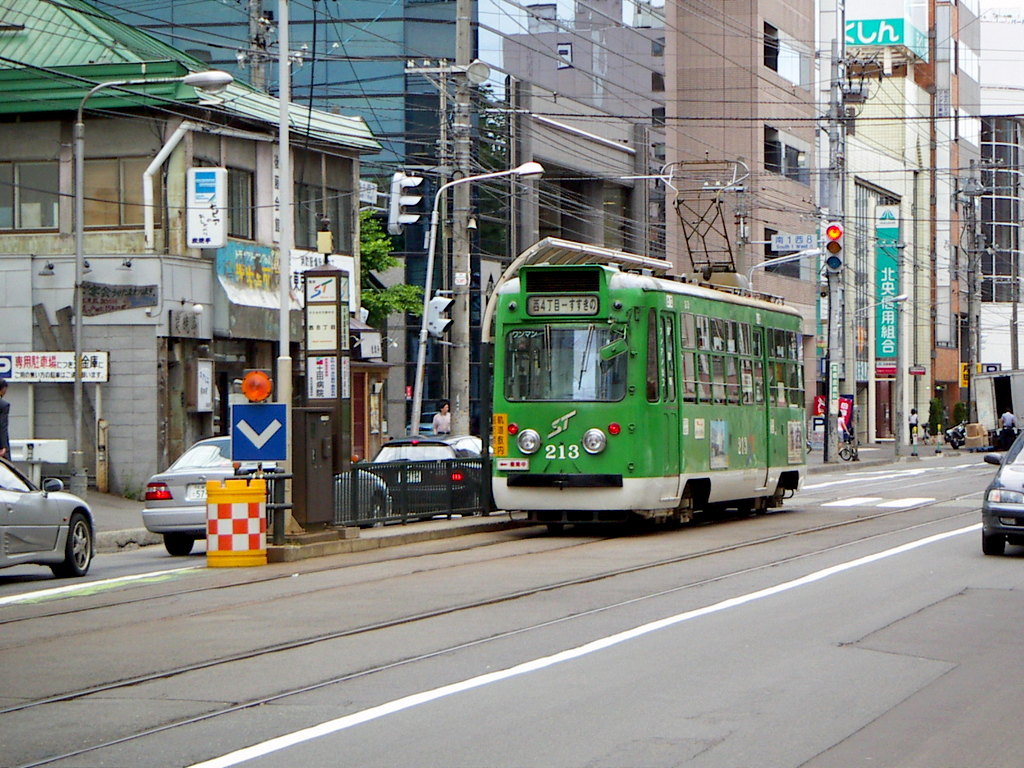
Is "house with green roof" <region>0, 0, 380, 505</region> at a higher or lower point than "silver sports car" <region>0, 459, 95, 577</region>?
higher

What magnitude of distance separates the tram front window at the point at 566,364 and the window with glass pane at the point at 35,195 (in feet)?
53.8

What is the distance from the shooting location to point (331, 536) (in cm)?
1964

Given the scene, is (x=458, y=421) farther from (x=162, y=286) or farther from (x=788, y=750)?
(x=788, y=750)

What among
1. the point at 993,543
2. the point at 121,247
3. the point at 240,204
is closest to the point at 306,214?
the point at 240,204

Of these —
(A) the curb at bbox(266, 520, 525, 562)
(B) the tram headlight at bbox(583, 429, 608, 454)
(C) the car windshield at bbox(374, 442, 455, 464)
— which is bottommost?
(A) the curb at bbox(266, 520, 525, 562)

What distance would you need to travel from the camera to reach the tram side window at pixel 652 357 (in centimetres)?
2112

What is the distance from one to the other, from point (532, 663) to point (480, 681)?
0.75m

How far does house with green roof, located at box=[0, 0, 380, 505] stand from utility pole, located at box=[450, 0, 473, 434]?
15.8 feet

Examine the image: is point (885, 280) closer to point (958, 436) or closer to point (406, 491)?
point (958, 436)

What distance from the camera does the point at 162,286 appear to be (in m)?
32.9

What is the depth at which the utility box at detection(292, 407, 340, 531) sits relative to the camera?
1917cm

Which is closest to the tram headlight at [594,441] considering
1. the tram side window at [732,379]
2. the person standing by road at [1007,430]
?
the tram side window at [732,379]

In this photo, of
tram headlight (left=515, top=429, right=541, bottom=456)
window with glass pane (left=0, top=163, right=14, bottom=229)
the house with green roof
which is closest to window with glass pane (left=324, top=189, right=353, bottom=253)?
the house with green roof

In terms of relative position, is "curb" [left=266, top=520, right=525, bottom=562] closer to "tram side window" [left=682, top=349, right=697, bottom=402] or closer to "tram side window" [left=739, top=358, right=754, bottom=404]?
"tram side window" [left=682, top=349, right=697, bottom=402]
